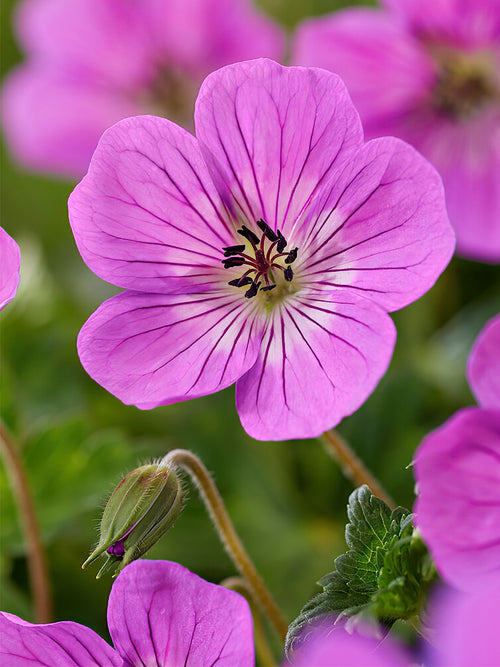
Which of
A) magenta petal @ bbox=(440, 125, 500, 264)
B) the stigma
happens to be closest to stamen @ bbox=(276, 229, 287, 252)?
the stigma

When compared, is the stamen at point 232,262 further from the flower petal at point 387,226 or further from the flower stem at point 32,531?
the flower stem at point 32,531

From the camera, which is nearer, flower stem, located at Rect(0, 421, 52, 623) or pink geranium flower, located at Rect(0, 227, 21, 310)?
pink geranium flower, located at Rect(0, 227, 21, 310)

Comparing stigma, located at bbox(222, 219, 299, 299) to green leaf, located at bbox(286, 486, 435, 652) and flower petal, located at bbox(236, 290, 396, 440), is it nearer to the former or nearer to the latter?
flower petal, located at bbox(236, 290, 396, 440)

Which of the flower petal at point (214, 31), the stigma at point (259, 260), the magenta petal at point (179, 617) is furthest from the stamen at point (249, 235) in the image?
the flower petal at point (214, 31)

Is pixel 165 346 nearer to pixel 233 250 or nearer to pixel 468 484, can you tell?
pixel 233 250

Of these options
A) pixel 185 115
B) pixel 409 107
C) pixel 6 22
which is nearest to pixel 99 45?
pixel 185 115

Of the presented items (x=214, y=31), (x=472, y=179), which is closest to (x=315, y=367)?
(x=472, y=179)
